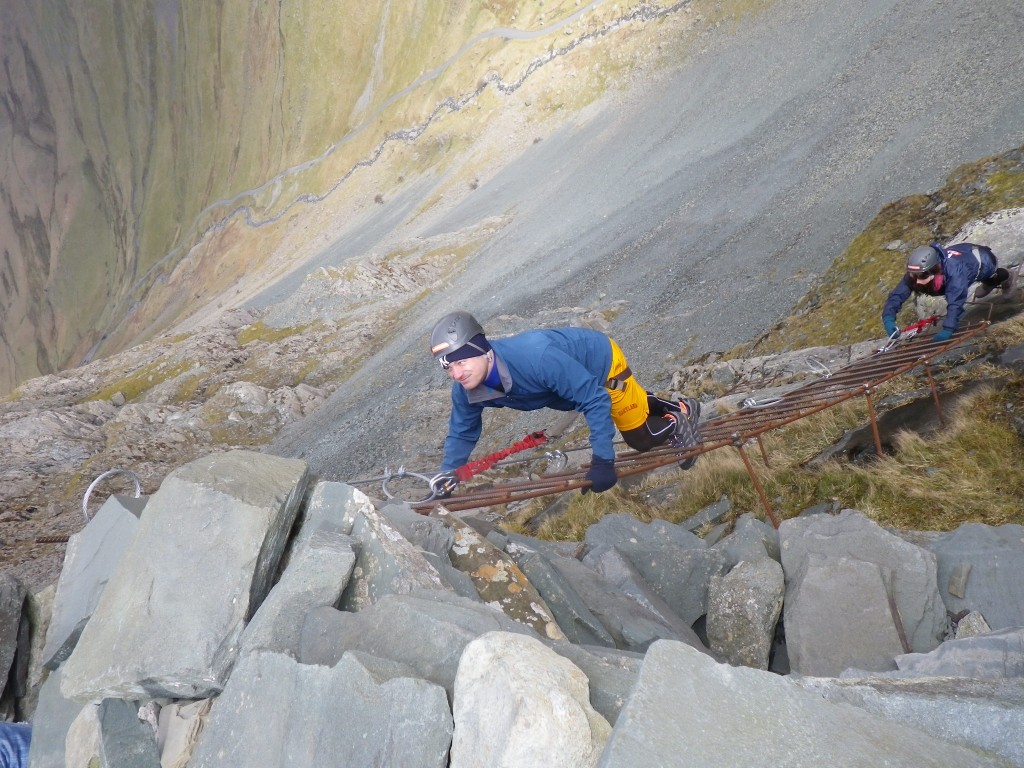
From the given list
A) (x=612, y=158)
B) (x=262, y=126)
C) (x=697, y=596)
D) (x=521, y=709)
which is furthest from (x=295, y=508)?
(x=262, y=126)

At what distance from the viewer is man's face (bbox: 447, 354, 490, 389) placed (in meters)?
5.54

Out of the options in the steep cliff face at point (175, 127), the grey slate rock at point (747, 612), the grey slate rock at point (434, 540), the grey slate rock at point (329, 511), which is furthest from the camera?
the steep cliff face at point (175, 127)

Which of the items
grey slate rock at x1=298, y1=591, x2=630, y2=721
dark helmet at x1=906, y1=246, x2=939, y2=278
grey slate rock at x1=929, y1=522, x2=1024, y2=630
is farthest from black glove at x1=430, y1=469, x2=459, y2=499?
dark helmet at x1=906, y1=246, x2=939, y2=278

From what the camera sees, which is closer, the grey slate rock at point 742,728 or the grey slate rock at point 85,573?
the grey slate rock at point 742,728

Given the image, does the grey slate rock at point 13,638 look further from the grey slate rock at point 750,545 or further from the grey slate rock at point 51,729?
the grey slate rock at point 750,545

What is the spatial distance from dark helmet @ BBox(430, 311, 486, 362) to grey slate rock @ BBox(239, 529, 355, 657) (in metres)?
1.88

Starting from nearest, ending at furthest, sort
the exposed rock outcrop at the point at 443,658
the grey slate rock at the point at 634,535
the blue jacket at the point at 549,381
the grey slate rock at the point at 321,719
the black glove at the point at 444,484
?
the exposed rock outcrop at the point at 443,658 → the grey slate rock at the point at 321,719 → the blue jacket at the point at 549,381 → the black glove at the point at 444,484 → the grey slate rock at the point at 634,535

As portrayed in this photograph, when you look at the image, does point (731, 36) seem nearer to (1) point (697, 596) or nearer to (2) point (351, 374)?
(2) point (351, 374)

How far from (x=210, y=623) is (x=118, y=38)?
544 feet

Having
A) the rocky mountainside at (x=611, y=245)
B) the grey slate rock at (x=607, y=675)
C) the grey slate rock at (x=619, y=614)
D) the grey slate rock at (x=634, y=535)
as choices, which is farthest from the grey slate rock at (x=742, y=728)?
the rocky mountainside at (x=611, y=245)

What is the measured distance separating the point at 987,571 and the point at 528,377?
156 inches

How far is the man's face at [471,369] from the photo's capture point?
5.54 m

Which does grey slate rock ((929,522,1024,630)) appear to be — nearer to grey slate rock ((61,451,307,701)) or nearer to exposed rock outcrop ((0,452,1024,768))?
exposed rock outcrop ((0,452,1024,768))

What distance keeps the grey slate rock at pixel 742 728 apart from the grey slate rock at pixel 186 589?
2685 millimetres
